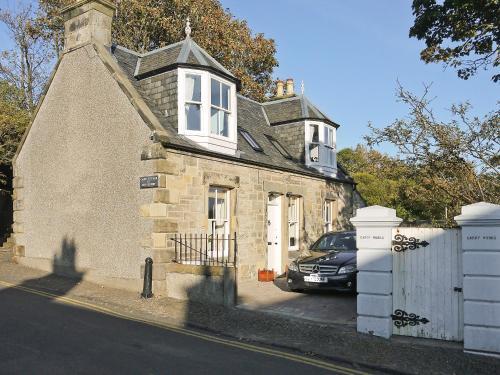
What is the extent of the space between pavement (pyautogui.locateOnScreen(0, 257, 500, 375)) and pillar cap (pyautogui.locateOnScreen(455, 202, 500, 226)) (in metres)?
2.01

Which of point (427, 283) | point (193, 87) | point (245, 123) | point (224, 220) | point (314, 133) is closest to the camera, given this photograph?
point (427, 283)

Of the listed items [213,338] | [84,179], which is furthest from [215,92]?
[213,338]

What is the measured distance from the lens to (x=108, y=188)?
41.5ft

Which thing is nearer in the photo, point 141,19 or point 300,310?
point 300,310

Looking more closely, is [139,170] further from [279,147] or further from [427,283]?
[279,147]

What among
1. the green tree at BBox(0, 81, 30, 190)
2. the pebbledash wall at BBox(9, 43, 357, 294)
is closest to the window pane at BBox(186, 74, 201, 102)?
the pebbledash wall at BBox(9, 43, 357, 294)

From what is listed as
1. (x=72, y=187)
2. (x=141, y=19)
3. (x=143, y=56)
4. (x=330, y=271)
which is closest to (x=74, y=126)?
(x=72, y=187)

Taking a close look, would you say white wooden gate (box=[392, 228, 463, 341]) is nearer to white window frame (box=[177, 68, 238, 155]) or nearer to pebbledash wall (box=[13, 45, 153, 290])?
pebbledash wall (box=[13, 45, 153, 290])

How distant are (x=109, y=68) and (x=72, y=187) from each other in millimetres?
3856

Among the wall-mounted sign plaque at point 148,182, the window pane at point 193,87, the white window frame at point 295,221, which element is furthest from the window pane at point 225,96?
the white window frame at point 295,221

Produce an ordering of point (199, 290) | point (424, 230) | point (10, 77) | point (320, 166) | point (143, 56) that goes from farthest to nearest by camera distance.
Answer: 1. point (10, 77)
2. point (320, 166)
3. point (143, 56)
4. point (199, 290)
5. point (424, 230)

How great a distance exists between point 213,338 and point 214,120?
771 cm

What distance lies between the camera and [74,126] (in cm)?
1402

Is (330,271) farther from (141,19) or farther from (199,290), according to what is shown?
(141,19)
